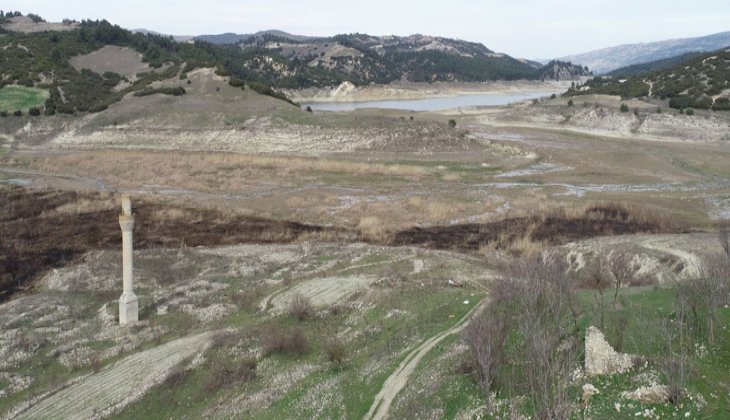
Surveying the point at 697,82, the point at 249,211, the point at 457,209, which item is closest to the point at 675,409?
the point at 457,209

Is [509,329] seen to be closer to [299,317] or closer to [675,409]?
[675,409]

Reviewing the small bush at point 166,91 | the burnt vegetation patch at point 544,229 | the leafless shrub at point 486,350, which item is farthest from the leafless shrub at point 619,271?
the small bush at point 166,91

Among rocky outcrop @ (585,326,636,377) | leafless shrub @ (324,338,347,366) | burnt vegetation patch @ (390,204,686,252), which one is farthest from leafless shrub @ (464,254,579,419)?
burnt vegetation patch @ (390,204,686,252)

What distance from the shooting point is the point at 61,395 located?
14.4m

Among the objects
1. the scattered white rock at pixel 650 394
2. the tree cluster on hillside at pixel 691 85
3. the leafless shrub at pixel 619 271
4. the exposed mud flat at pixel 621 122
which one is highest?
the tree cluster on hillside at pixel 691 85

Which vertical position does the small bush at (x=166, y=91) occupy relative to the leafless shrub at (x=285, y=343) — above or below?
above

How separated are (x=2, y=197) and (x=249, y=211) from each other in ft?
62.1

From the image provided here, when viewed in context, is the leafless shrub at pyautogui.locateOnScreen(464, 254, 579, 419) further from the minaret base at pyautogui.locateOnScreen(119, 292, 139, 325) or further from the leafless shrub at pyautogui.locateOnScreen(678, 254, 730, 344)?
the minaret base at pyautogui.locateOnScreen(119, 292, 139, 325)

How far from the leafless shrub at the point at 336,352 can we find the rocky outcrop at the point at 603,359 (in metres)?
6.37

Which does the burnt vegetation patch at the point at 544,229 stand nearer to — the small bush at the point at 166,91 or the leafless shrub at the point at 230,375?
the leafless shrub at the point at 230,375

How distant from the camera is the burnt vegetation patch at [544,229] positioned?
96.1ft

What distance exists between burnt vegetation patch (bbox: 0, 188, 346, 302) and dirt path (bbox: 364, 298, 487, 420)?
52.2 feet

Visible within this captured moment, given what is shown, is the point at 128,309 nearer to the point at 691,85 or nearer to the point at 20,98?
the point at 20,98

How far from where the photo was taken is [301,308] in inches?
733
